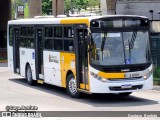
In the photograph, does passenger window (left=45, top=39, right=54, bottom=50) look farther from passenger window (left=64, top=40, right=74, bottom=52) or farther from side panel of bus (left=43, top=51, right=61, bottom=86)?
passenger window (left=64, top=40, right=74, bottom=52)

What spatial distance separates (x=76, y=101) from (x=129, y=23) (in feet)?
10.1

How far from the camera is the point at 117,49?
16281 millimetres

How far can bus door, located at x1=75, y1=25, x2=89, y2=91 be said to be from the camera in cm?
1669

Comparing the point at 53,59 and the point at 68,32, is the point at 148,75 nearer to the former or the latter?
the point at 68,32

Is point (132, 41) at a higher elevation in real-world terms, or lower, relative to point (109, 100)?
higher

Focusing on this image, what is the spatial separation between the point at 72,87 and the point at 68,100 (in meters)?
0.73

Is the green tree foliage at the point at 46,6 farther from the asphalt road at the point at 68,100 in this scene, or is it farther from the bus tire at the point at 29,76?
the asphalt road at the point at 68,100

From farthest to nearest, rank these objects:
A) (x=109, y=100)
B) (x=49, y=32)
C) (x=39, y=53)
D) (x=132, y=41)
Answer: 1. (x=39, y=53)
2. (x=49, y=32)
3. (x=109, y=100)
4. (x=132, y=41)

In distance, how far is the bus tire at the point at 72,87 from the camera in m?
17.5

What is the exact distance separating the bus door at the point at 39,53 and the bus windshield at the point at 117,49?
4979mm

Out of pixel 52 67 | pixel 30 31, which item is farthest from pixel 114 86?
pixel 30 31

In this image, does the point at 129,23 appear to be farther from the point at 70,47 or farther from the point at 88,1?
the point at 88,1

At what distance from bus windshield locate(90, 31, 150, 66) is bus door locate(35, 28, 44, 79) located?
4979 mm

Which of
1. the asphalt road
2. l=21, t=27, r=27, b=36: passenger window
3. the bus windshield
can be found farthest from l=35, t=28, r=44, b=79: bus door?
the bus windshield
